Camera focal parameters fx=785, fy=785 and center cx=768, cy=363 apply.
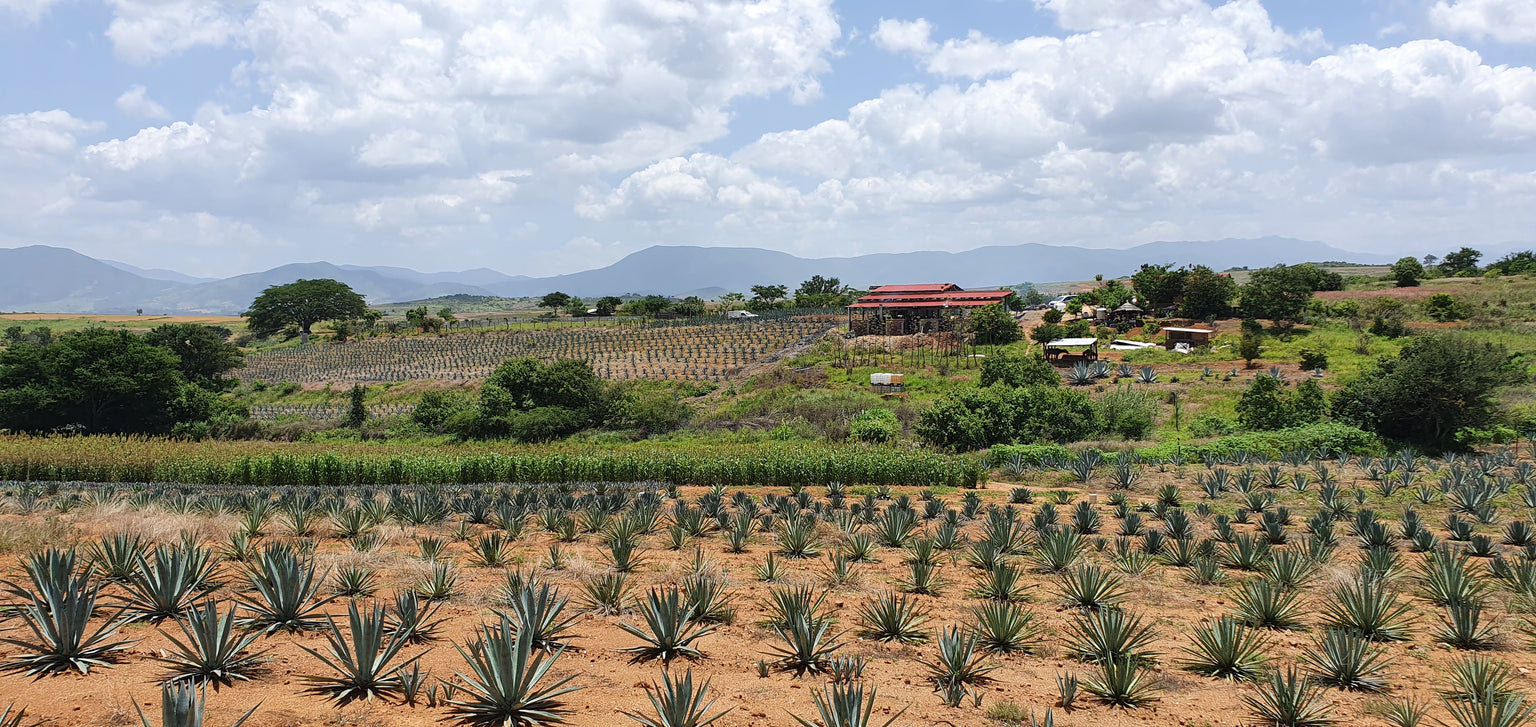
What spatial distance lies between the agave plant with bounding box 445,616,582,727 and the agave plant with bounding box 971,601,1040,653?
11.8 feet

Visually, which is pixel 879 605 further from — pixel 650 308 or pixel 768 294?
pixel 768 294

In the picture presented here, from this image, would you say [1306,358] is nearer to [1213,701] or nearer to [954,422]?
[954,422]

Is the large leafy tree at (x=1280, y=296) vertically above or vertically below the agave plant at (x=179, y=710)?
above

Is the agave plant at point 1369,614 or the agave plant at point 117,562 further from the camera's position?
the agave plant at point 117,562

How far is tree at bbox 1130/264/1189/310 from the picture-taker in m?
51.5

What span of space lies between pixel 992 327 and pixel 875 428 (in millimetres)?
22854

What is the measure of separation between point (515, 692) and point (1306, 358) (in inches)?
1484

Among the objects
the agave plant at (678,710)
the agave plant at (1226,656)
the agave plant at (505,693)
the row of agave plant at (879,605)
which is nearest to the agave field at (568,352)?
the row of agave plant at (879,605)

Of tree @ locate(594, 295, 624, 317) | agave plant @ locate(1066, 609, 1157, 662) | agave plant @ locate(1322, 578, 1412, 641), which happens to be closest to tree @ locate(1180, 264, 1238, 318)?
agave plant @ locate(1322, 578, 1412, 641)

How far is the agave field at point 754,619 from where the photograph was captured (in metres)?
5.23

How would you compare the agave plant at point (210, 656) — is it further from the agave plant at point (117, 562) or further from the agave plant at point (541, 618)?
the agave plant at point (117, 562)

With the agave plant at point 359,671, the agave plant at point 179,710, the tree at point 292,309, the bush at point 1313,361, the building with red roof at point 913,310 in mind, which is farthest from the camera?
the tree at point 292,309

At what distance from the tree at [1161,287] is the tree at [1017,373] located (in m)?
24.5

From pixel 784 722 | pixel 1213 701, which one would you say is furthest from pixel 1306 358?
pixel 784 722
